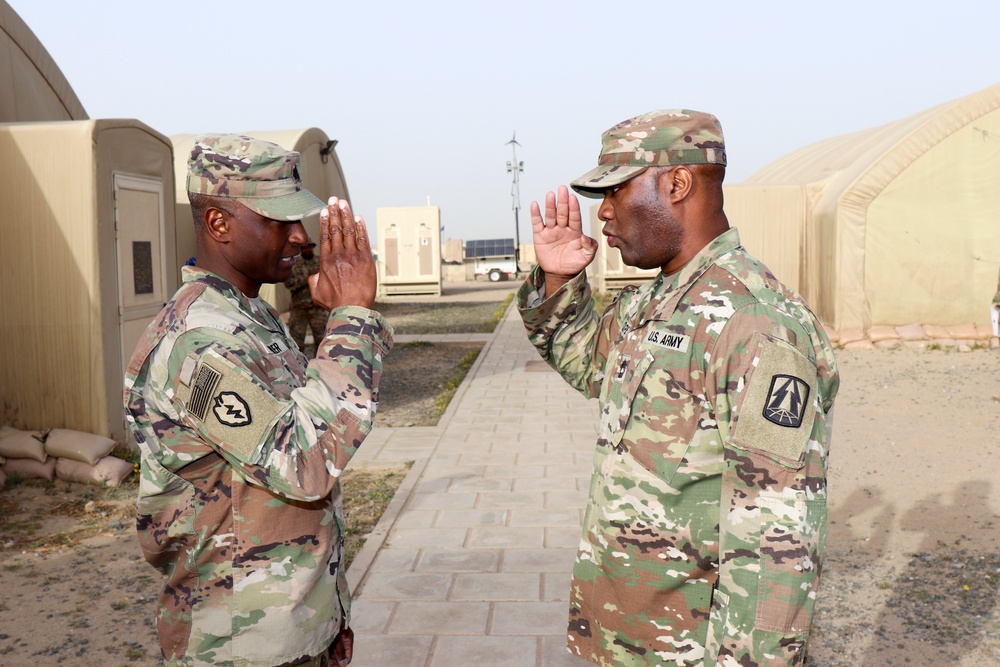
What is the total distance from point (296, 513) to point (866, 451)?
6571 millimetres

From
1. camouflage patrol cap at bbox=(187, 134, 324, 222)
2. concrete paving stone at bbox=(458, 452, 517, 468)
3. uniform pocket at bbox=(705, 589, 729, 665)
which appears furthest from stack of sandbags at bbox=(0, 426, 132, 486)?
uniform pocket at bbox=(705, 589, 729, 665)

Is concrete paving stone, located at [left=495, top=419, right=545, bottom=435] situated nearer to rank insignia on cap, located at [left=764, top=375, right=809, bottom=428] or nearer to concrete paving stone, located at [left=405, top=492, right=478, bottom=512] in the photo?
concrete paving stone, located at [left=405, top=492, right=478, bottom=512]

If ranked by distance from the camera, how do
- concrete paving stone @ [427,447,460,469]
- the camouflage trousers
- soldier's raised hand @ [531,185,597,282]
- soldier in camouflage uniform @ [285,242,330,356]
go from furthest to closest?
the camouflage trousers < soldier in camouflage uniform @ [285,242,330,356] < concrete paving stone @ [427,447,460,469] < soldier's raised hand @ [531,185,597,282]

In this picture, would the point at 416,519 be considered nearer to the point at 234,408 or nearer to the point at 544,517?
the point at 544,517

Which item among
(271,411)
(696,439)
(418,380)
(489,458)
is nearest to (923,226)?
(418,380)

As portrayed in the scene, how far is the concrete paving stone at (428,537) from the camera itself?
527cm

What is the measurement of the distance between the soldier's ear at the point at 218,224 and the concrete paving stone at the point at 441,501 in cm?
404

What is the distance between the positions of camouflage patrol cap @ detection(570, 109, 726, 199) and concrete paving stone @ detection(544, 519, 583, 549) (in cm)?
329

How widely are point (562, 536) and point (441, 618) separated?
4.36ft

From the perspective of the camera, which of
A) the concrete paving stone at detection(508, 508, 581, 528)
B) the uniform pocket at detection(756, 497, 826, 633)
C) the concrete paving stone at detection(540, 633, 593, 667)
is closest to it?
the uniform pocket at detection(756, 497, 826, 633)

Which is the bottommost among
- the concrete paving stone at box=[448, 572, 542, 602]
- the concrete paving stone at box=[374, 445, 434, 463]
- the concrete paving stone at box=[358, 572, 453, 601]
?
the concrete paving stone at box=[358, 572, 453, 601]

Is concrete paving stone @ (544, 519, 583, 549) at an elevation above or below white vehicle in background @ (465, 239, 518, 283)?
below

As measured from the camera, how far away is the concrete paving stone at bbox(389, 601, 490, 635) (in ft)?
13.3

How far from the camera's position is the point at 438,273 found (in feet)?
87.3
